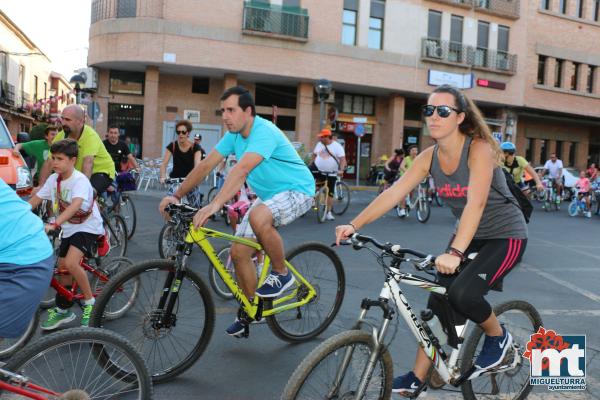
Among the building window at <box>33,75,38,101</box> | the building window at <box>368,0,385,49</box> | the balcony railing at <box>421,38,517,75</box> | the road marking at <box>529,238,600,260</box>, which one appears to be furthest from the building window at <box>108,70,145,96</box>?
the building window at <box>33,75,38,101</box>

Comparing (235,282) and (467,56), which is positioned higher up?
(467,56)

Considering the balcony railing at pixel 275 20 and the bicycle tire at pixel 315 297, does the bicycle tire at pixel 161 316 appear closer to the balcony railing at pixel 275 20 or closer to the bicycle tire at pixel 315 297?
the bicycle tire at pixel 315 297

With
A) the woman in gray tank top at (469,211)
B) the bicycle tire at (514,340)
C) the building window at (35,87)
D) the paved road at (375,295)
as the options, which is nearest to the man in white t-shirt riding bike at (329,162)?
the paved road at (375,295)

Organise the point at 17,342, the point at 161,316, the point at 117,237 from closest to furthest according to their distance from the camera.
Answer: the point at 161,316 < the point at 17,342 < the point at 117,237

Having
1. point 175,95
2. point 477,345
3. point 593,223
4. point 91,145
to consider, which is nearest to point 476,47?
point 175,95

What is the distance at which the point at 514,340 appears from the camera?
11.0ft

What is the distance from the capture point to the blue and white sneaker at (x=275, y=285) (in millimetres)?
4164

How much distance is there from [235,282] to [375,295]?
236 cm

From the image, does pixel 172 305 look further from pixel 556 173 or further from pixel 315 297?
pixel 556 173

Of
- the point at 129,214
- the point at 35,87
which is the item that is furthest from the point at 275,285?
the point at 35,87

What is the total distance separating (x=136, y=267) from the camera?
3412 mm

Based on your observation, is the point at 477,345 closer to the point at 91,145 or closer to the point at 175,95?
the point at 91,145

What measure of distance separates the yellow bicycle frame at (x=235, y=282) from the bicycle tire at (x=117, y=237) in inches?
122

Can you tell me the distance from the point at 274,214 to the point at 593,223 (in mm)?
13969
